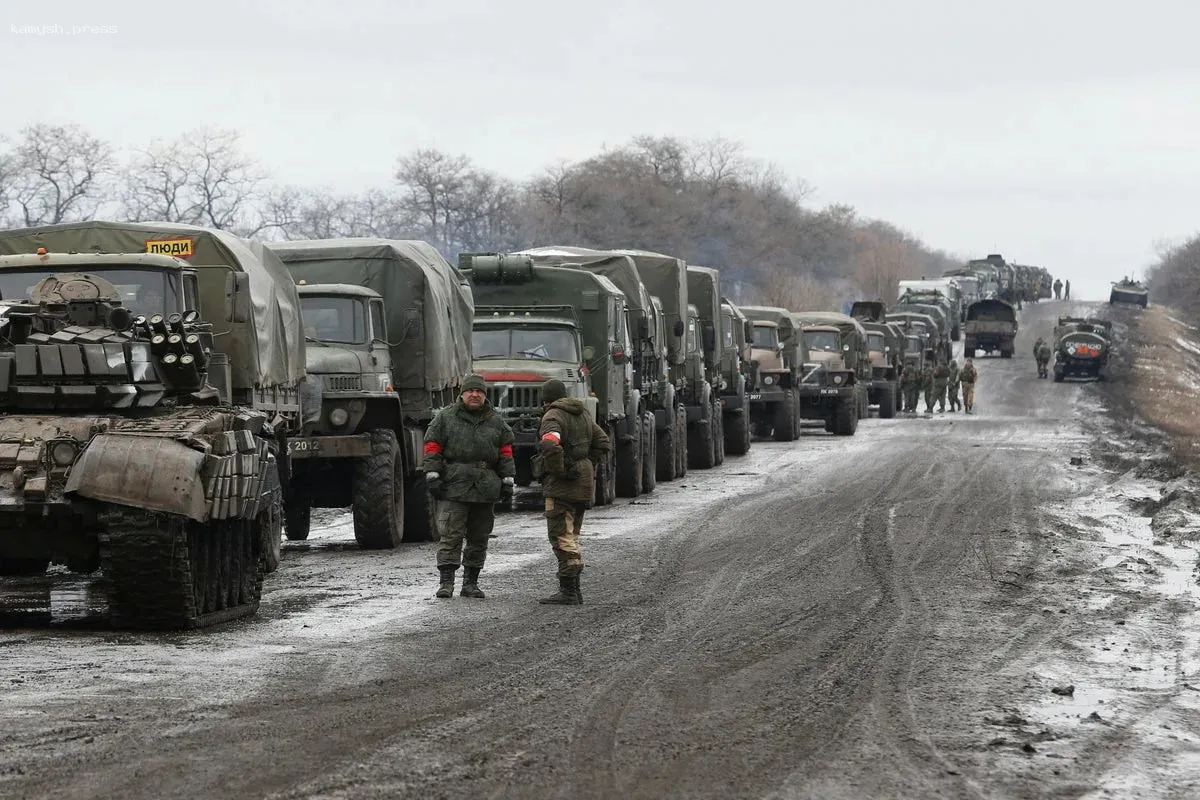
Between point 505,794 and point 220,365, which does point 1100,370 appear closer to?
point 220,365

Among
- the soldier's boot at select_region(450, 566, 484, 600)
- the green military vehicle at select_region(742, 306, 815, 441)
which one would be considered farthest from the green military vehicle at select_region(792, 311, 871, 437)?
the soldier's boot at select_region(450, 566, 484, 600)

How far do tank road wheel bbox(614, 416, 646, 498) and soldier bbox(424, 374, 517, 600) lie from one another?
10.6 m

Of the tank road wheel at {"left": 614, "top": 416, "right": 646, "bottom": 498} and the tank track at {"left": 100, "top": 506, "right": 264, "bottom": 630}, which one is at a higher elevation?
the tank track at {"left": 100, "top": 506, "right": 264, "bottom": 630}

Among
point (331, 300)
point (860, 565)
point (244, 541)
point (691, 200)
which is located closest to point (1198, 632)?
point (860, 565)

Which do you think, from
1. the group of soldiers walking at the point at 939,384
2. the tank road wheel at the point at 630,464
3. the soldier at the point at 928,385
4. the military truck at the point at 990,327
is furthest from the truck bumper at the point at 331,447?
the military truck at the point at 990,327

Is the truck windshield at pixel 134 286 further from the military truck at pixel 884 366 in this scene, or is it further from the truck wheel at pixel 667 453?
the military truck at pixel 884 366

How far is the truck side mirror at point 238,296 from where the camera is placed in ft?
41.3

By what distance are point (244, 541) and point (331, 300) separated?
18.7ft

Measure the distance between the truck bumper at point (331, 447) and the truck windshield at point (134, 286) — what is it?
125 inches

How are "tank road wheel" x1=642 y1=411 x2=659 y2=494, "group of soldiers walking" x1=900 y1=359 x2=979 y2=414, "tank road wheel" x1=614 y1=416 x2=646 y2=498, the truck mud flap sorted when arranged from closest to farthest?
the truck mud flap
"tank road wheel" x1=614 y1=416 x2=646 y2=498
"tank road wheel" x1=642 y1=411 x2=659 y2=494
"group of soldiers walking" x1=900 y1=359 x2=979 y2=414

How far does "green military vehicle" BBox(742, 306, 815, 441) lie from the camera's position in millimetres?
38719

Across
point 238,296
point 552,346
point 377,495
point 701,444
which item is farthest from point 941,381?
point 238,296

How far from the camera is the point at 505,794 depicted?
685 cm

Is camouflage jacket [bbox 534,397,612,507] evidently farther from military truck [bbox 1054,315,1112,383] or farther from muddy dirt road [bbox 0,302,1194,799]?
military truck [bbox 1054,315,1112,383]
